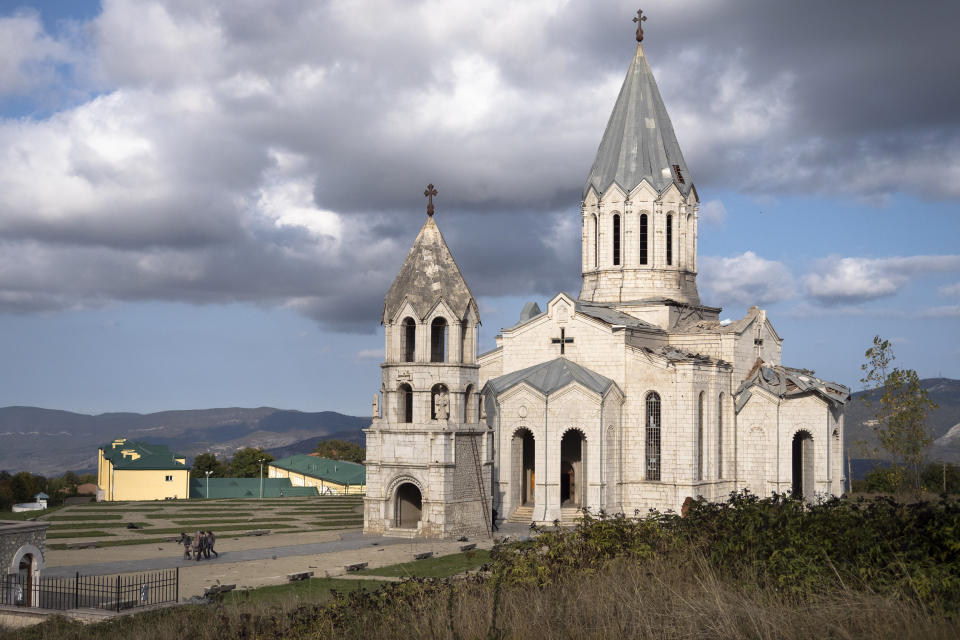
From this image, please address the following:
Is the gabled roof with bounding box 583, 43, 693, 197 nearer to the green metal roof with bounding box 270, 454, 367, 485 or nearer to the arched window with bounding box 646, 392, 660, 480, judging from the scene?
the arched window with bounding box 646, 392, 660, 480

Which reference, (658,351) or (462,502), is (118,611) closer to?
(462,502)

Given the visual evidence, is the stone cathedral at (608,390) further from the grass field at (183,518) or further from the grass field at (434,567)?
the grass field at (183,518)

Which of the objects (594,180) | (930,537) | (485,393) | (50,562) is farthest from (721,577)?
(594,180)

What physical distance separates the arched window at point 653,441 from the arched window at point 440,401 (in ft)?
27.8

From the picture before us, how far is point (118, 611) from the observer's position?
15.9m

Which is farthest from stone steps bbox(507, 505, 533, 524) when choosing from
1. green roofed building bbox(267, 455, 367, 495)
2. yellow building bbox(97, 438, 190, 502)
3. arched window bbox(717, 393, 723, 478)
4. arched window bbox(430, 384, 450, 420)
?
yellow building bbox(97, 438, 190, 502)

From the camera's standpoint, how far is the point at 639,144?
3938 cm

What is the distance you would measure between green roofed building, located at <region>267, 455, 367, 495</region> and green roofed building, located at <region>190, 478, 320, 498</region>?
1817mm

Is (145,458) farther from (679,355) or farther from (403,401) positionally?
(679,355)

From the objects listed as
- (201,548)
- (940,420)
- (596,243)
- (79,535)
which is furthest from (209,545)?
(940,420)

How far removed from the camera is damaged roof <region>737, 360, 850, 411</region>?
3500 cm

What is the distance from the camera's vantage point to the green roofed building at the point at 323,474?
2110 inches

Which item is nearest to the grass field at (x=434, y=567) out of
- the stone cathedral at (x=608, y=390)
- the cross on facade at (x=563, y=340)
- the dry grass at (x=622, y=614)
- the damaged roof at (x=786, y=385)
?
the stone cathedral at (x=608, y=390)

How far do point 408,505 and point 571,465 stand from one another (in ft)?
26.0
